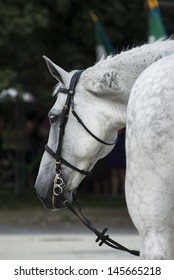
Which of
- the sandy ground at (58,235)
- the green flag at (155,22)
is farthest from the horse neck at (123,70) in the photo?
the green flag at (155,22)

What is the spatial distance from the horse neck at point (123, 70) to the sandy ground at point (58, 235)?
647 centimetres

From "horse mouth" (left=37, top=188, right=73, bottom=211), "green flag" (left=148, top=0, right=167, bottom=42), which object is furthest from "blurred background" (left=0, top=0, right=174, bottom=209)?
"horse mouth" (left=37, top=188, right=73, bottom=211)

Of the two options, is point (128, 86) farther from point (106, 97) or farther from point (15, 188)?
point (15, 188)

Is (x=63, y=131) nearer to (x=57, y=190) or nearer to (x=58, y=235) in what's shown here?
(x=57, y=190)

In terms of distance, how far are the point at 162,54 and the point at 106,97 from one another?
1.57 feet

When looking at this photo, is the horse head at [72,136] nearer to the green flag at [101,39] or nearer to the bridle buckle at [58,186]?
the bridle buckle at [58,186]

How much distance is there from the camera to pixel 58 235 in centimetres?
1641

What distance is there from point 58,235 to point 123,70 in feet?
36.1

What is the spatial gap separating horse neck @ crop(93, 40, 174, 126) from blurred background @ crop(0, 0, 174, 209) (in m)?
13.1

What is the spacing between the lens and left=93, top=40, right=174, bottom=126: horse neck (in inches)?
217

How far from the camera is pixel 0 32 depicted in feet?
65.8

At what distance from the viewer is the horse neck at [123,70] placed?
5.50 meters
